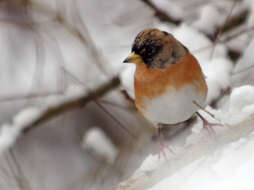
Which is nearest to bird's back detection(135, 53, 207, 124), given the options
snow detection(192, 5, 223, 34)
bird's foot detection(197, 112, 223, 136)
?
bird's foot detection(197, 112, 223, 136)

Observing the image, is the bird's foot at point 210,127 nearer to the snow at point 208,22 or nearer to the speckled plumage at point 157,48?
the speckled plumage at point 157,48

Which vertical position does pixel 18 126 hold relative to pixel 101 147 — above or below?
above

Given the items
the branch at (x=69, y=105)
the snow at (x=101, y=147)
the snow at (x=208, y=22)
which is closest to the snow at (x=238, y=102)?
the branch at (x=69, y=105)

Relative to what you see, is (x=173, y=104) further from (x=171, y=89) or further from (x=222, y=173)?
(x=222, y=173)

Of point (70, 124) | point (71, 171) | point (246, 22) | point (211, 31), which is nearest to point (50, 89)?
point (70, 124)

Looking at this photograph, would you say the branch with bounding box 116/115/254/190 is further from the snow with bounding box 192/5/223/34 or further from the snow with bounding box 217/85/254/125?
the snow with bounding box 192/5/223/34

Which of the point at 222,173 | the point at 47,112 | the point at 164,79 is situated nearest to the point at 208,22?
the point at 164,79

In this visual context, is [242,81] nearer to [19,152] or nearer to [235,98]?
[235,98]
